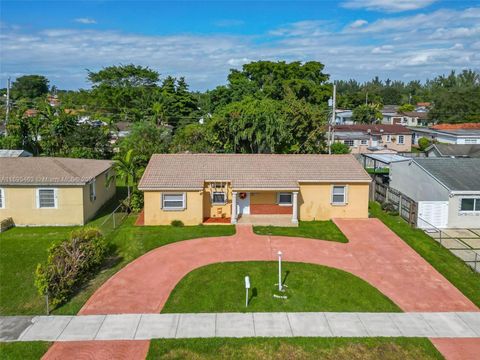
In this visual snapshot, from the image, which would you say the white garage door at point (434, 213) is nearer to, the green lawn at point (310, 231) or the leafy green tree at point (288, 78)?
the green lawn at point (310, 231)

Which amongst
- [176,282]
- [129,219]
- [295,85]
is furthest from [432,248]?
[295,85]

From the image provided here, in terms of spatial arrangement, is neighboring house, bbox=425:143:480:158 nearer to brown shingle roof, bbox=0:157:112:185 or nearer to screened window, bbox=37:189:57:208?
brown shingle roof, bbox=0:157:112:185

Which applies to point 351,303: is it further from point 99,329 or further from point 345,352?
point 99,329

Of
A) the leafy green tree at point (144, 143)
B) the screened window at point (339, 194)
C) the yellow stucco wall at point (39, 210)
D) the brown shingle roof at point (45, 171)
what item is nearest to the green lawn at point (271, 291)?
the screened window at point (339, 194)

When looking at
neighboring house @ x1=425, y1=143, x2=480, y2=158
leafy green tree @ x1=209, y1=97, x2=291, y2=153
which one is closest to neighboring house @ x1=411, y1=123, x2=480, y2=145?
neighboring house @ x1=425, y1=143, x2=480, y2=158

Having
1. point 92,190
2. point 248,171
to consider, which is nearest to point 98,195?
point 92,190

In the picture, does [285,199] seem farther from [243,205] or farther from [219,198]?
[219,198]
